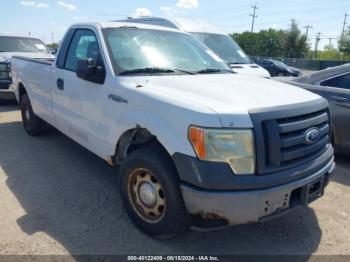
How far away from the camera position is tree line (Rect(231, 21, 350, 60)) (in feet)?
224

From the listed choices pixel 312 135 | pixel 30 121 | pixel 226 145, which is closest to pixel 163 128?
pixel 226 145

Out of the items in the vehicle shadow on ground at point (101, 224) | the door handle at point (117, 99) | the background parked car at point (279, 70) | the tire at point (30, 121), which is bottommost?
the background parked car at point (279, 70)

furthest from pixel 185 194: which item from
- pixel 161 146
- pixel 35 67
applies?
pixel 35 67

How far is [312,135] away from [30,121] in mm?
5036

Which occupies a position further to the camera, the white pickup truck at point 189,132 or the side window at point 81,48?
the side window at point 81,48

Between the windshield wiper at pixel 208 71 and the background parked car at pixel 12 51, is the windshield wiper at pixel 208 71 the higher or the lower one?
the higher one

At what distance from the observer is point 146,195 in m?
3.35

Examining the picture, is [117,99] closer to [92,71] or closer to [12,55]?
[92,71]

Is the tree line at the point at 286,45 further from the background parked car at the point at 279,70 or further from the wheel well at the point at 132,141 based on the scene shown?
the wheel well at the point at 132,141

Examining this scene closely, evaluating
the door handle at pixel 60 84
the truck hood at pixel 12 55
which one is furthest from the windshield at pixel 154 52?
the truck hood at pixel 12 55

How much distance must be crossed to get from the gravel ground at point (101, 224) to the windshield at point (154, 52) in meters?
1.51

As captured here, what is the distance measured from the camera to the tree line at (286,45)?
6825 centimetres

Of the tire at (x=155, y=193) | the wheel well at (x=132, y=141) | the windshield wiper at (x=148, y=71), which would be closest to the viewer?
the tire at (x=155, y=193)

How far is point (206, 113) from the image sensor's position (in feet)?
9.27
